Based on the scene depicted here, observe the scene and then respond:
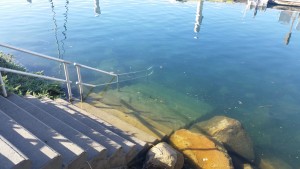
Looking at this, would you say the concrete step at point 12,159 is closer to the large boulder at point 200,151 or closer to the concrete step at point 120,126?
the concrete step at point 120,126

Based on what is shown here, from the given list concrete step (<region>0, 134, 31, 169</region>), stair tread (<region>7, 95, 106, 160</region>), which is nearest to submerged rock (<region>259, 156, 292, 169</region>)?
stair tread (<region>7, 95, 106, 160</region>)

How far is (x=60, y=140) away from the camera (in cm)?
470

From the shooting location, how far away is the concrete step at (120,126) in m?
6.86

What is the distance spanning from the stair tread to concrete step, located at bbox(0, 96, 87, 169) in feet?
1.19

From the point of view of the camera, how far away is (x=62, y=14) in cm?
2447

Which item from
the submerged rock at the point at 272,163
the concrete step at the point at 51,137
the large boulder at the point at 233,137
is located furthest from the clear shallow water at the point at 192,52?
the concrete step at the point at 51,137

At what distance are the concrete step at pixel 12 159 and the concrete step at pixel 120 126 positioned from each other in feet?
10.5

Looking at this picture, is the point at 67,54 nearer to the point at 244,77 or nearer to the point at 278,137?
the point at 244,77

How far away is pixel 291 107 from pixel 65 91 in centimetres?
973

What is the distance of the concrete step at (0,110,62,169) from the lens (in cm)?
386

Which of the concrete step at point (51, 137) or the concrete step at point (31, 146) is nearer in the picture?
the concrete step at point (31, 146)

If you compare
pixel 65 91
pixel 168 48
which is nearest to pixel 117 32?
pixel 168 48

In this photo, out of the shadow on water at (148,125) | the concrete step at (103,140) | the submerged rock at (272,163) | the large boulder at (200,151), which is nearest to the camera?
the concrete step at (103,140)

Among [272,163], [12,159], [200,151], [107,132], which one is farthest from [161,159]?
[272,163]
